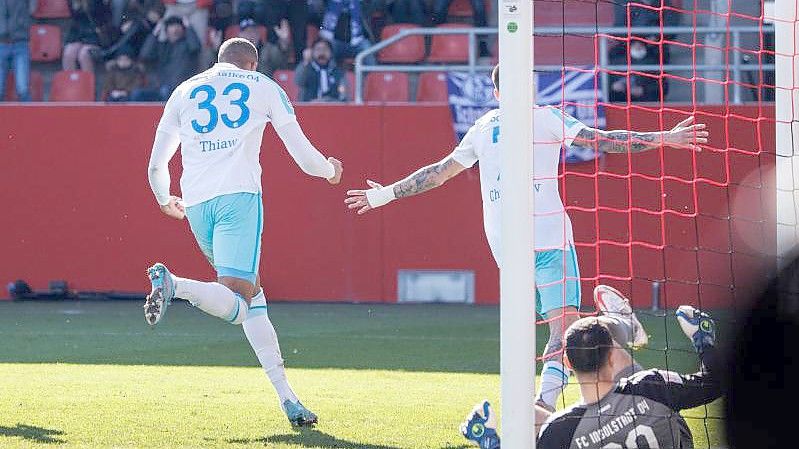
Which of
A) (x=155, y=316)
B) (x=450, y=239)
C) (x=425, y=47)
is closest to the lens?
(x=155, y=316)

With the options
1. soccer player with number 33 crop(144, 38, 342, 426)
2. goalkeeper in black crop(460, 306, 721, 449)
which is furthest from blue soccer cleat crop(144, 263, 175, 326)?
goalkeeper in black crop(460, 306, 721, 449)

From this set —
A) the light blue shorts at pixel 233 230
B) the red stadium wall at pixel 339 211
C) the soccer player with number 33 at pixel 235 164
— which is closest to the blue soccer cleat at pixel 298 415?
the soccer player with number 33 at pixel 235 164

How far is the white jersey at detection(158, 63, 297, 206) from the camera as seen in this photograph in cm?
770

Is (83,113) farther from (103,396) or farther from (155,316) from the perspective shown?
(155,316)

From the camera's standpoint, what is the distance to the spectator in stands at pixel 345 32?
1792 cm

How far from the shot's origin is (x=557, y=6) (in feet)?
62.1

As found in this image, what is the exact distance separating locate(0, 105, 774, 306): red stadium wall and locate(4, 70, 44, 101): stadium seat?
1.61 m

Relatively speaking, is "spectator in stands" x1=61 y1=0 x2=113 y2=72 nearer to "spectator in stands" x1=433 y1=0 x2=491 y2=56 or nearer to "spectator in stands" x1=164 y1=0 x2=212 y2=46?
"spectator in stands" x1=164 y1=0 x2=212 y2=46

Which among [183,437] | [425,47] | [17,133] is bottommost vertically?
[183,437]

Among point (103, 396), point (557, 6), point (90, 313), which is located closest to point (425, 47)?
point (557, 6)

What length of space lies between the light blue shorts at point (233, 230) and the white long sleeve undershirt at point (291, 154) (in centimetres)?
34

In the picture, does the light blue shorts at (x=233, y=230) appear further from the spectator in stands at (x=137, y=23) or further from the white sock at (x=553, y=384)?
the spectator in stands at (x=137, y=23)

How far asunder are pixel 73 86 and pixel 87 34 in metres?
0.95

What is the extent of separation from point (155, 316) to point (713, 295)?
9646 mm
